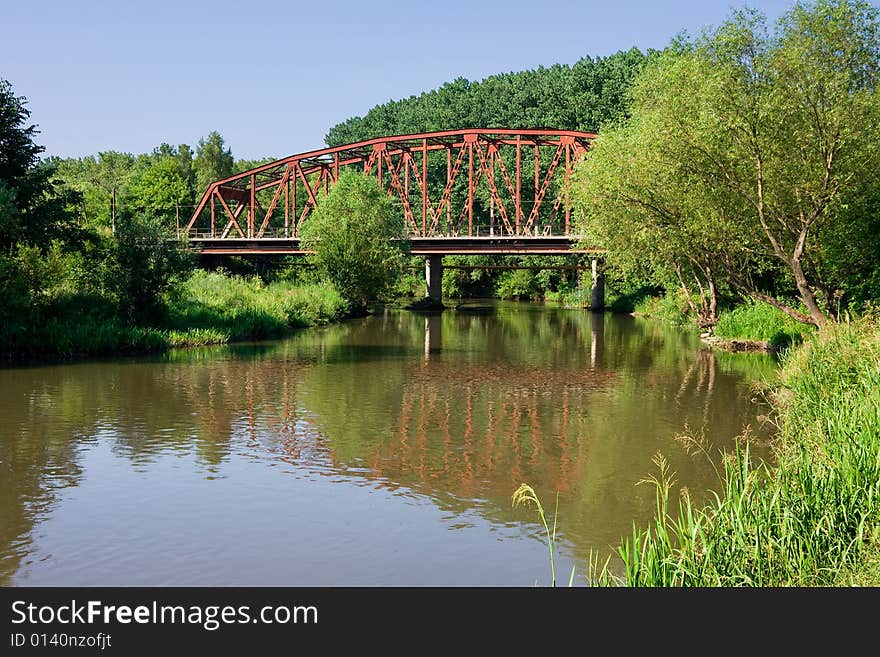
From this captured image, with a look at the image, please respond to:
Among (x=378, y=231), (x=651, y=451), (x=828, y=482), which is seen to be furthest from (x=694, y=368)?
(x=378, y=231)

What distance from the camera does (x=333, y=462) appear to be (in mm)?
16312

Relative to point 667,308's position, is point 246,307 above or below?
above

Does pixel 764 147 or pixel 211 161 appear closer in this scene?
pixel 764 147

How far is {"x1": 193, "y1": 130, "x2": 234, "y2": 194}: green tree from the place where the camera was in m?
117

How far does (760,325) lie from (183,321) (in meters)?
24.6

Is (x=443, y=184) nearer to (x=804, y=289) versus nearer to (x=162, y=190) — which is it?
(x=162, y=190)

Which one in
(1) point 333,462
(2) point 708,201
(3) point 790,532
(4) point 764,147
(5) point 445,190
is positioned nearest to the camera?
(3) point 790,532

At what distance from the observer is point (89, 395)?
2344 centimetres

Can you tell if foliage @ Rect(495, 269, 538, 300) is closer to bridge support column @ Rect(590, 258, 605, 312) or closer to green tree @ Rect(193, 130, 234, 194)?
bridge support column @ Rect(590, 258, 605, 312)

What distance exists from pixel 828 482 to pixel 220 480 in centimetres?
960

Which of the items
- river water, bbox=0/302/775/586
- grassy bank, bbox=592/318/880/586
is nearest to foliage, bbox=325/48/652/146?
river water, bbox=0/302/775/586

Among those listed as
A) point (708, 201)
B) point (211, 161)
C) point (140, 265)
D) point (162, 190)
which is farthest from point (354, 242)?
point (211, 161)

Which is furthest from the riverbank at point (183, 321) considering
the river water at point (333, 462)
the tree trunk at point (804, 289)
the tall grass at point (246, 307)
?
the tree trunk at point (804, 289)

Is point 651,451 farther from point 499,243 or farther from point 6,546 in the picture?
point 499,243
